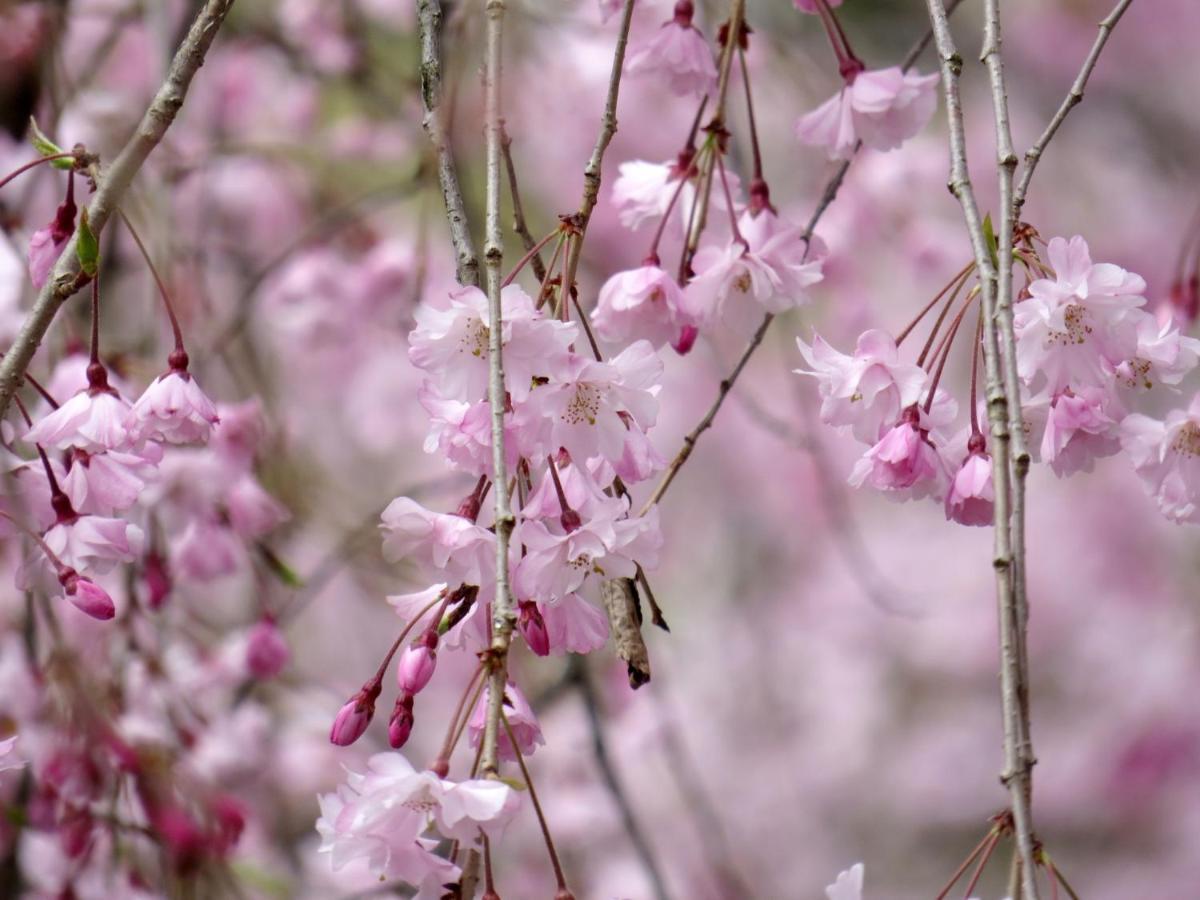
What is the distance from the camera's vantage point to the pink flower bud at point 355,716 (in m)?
1.03

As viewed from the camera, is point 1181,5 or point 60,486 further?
point 1181,5

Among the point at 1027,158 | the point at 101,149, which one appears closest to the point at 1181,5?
the point at 101,149

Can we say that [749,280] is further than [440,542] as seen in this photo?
Yes

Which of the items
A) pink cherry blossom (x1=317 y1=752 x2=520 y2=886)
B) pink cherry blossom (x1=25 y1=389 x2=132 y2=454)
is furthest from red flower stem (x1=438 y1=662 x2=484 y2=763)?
pink cherry blossom (x1=25 y1=389 x2=132 y2=454)

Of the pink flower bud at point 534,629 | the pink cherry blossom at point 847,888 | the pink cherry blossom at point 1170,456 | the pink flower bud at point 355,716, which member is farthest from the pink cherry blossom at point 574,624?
the pink cherry blossom at point 1170,456

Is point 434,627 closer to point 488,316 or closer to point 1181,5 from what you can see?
point 488,316

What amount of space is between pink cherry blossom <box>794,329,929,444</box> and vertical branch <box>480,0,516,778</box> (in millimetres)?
317

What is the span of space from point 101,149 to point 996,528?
82.8 inches

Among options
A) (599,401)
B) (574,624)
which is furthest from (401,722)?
(599,401)

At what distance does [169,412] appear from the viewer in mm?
1174

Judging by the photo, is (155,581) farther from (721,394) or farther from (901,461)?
(901,461)

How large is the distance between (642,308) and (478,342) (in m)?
0.21

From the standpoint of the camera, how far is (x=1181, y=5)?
4.41 metres

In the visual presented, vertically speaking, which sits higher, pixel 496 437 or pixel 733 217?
pixel 733 217
